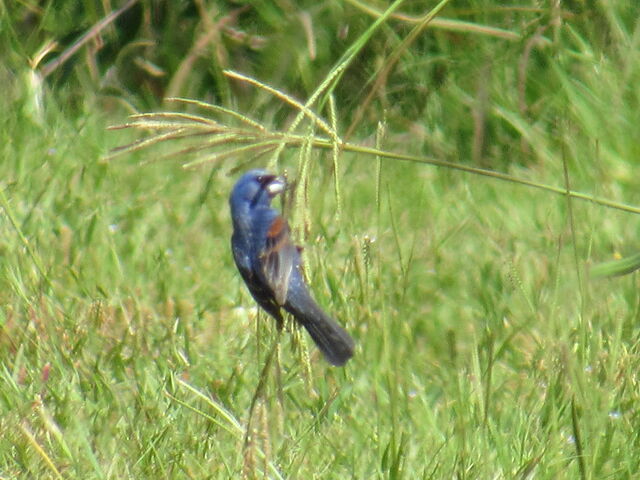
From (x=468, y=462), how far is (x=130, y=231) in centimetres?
211

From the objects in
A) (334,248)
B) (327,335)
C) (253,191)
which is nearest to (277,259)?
(327,335)

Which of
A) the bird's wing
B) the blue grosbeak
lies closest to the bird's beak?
the blue grosbeak

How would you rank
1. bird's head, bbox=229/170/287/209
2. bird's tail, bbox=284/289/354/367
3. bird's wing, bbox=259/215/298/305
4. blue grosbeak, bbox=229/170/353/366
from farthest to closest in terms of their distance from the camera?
bird's head, bbox=229/170/287/209 → bird's tail, bbox=284/289/354/367 → blue grosbeak, bbox=229/170/353/366 → bird's wing, bbox=259/215/298/305

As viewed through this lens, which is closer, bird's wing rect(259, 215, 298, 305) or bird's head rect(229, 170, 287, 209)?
bird's wing rect(259, 215, 298, 305)

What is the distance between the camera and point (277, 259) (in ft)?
7.72

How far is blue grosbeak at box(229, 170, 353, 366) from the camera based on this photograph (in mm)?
2367

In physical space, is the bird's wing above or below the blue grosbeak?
above

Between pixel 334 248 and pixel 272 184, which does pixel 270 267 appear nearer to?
pixel 272 184

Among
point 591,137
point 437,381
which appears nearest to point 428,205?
point 591,137

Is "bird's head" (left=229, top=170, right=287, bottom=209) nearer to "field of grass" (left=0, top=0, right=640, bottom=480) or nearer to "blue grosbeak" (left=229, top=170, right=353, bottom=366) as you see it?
"blue grosbeak" (left=229, top=170, right=353, bottom=366)

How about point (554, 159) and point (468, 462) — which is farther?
point (554, 159)

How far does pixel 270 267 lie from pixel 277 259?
4 cm

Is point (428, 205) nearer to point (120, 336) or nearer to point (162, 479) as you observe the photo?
point (120, 336)

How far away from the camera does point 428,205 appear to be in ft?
15.8
